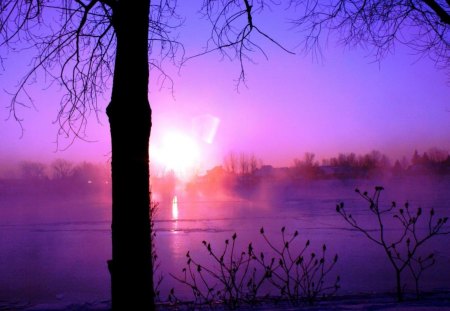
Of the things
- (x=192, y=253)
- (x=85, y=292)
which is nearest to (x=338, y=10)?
(x=85, y=292)

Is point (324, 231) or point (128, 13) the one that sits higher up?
point (128, 13)

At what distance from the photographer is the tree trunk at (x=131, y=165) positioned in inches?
137

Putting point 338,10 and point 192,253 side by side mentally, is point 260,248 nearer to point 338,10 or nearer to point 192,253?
point 192,253

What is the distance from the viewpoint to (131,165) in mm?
3502

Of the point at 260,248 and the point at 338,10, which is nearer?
the point at 338,10

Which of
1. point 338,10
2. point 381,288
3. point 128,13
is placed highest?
point 338,10

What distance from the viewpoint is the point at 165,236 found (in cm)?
1819

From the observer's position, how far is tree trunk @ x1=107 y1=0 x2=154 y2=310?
3492mm

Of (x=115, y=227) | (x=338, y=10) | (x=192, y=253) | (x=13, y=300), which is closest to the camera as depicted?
(x=115, y=227)

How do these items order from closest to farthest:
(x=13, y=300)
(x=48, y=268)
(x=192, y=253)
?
(x=13, y=300) < (x=48, y=268) < (x=192, y=253)

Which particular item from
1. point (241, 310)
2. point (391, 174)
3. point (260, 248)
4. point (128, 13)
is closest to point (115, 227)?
point (128, 13)

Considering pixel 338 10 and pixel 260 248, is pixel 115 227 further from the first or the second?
pixel 260 248

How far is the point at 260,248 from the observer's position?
14445mm

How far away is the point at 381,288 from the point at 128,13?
7.44 meters
